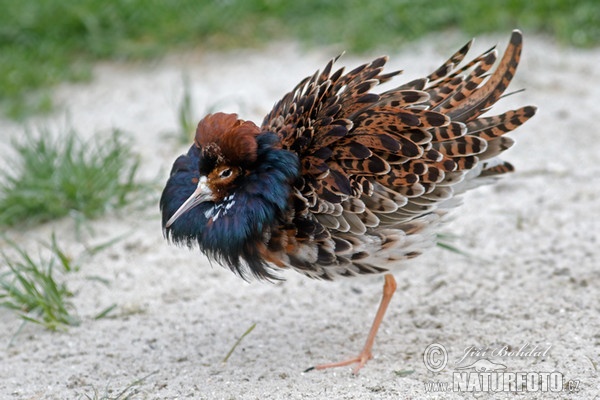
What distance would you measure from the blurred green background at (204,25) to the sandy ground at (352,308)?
1107 millimetres

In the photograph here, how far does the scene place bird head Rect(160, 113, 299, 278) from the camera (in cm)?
472

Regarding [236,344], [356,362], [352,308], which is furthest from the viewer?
[352,308]

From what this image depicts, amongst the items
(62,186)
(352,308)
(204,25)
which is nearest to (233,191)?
(352,308)

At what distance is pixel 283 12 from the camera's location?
9406 mm

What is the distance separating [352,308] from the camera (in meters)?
5.73

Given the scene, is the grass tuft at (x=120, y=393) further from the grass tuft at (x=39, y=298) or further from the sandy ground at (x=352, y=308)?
the grass tuft at (x=39, y=298)

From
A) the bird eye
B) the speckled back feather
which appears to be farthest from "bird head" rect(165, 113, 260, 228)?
the speckled back feather

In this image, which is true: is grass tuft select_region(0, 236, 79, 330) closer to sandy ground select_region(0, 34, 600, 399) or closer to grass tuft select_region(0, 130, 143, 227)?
sandy ground select_region(0, 34, 600, 399)

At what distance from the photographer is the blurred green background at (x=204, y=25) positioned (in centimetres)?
866

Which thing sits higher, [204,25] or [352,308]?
[204,25]

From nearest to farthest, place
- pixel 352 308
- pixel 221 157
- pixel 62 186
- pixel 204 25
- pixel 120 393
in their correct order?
1. pixel 120 393
2. pixel 221 157
3. pixel 352 308
4. pixel 62 186
5. pixel 204 25

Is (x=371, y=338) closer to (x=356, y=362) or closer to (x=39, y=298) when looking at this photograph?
(x=356, y=362)

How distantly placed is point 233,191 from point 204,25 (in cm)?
477

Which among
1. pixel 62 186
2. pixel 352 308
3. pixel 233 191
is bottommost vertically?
pixel 352 308
